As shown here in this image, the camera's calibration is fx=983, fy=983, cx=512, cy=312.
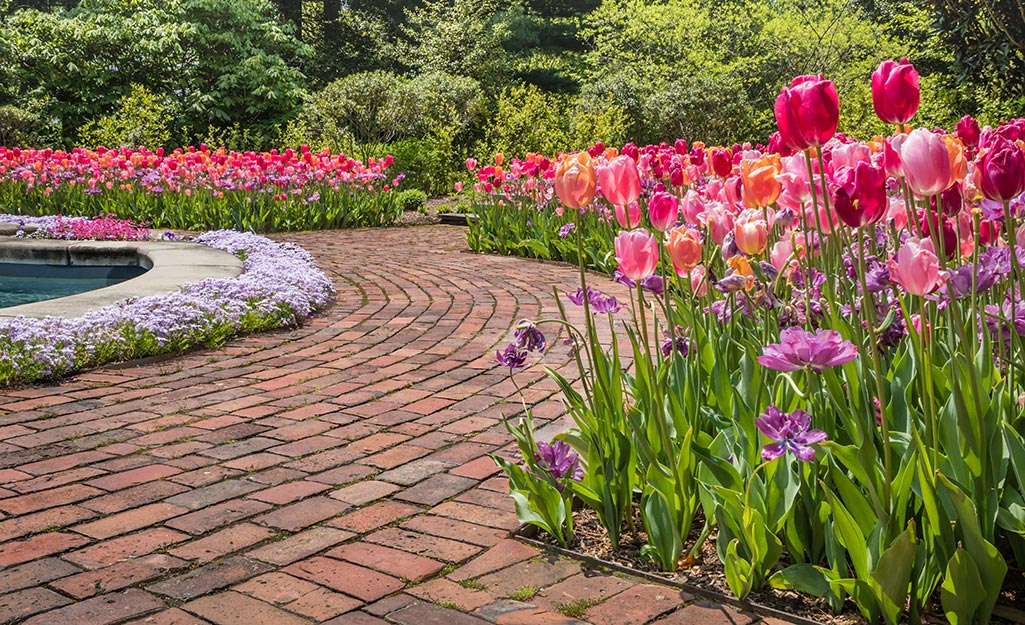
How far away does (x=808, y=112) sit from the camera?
7.08 ft

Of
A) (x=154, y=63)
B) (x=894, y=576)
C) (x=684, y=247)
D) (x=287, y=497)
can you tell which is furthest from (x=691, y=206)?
(x=154, y=63)

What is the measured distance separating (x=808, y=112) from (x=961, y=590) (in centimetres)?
110

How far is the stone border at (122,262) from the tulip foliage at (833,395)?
149 inches

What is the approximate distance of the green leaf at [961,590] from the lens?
6.93 feet

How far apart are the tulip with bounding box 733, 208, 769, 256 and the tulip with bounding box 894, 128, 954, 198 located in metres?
0.70

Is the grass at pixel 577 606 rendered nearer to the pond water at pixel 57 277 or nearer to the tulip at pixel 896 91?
the tulip at pixel 896 91

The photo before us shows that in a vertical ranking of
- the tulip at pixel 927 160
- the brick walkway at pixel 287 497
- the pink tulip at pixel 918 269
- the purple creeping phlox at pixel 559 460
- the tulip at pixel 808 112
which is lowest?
the brick walkway at pixel 287 497

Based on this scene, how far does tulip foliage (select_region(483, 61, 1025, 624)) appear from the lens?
215 cm

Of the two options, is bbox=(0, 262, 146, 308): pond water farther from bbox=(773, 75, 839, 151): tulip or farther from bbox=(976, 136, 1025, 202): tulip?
bbox=(976, 136, 1025, 202): tulip

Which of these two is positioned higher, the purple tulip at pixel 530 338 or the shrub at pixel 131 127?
the shrub at pixel 131 127

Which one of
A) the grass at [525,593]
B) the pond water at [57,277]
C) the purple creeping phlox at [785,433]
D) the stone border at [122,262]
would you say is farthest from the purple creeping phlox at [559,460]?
the pond water at [57,277]

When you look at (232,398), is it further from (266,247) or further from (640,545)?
(266,247)

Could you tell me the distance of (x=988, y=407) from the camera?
→ 2.34 meters

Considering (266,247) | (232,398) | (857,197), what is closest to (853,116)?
(266,247)
